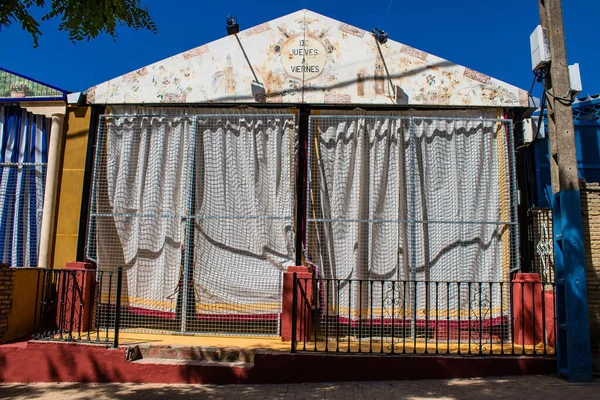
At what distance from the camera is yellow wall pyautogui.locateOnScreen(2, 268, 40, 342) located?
22.7 feet

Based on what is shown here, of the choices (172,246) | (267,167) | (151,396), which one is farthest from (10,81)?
(151,396)

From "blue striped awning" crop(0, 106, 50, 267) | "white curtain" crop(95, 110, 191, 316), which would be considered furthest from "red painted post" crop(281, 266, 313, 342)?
"blue striped awning" crop(0, 106, 50, 267)

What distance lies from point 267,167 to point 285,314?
239 centimetres

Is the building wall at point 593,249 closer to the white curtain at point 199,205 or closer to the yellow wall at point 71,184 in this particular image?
the white curtain at point 199,205

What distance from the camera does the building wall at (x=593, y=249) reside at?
22.3 feet

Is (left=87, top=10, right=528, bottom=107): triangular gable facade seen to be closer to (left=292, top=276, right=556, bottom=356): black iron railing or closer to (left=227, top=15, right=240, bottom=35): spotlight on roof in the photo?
(left=227, top=15, right=240, bottom=35): spotlight on roof

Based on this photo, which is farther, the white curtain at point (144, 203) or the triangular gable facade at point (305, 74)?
the triangular gable facade at point (305, 74)

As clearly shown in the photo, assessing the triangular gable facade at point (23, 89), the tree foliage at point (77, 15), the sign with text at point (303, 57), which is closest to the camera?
the tree foliage at point (77, 15)

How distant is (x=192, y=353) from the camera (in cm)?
657

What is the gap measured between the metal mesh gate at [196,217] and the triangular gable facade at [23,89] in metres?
0.96

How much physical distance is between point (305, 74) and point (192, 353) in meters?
4.64

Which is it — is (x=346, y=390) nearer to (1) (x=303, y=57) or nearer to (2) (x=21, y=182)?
(1) (x=303, y=57)

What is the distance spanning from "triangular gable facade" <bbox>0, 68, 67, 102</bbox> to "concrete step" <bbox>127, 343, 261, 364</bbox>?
4.49 m


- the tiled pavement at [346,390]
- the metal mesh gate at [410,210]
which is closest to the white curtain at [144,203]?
the tiled pavement at [346,390]
